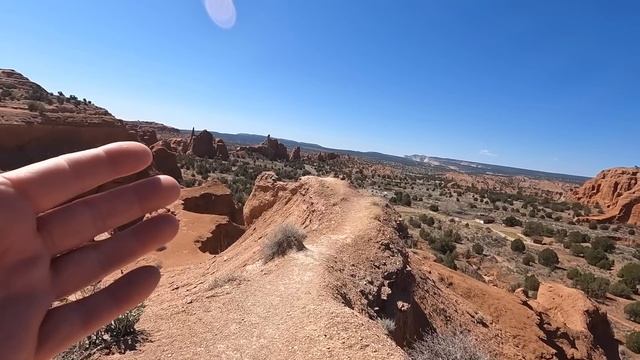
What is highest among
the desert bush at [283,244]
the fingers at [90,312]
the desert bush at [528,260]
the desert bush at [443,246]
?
the fingers at [90,312]

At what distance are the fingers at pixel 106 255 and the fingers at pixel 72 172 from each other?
29cm

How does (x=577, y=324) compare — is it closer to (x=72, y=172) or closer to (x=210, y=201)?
(x=72, y=172)

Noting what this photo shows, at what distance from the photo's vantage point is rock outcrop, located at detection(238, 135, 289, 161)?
8661cm

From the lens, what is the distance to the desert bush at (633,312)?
19859 mm

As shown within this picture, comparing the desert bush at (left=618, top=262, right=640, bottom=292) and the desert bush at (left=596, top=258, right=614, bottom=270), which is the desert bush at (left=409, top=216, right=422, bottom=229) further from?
the desert bush at (left=618, top=262, right=640, bottom=292)

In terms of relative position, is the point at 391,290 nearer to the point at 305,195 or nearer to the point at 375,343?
the point at 375,343

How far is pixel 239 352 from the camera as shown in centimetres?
619

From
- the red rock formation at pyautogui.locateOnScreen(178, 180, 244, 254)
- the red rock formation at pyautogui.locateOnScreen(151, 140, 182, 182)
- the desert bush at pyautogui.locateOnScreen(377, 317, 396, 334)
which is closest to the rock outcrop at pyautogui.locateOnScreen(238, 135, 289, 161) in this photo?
the red rock formation at pyautogui.locateOnScreen(151, 140, 182, 182)

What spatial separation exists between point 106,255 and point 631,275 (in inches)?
1209

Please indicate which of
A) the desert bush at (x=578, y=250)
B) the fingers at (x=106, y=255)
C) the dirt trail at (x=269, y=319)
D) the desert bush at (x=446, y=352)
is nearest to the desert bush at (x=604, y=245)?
the desert bush at (x=578, y=250)

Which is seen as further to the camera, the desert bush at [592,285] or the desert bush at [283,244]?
the desert bush at [592,285]

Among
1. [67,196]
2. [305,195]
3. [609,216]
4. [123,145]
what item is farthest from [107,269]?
[609,216]

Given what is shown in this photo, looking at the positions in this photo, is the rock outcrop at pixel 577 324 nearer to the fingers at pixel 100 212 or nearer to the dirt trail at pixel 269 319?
the dirt trail at pixel 269 319

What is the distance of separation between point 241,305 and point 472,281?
9854 mm
